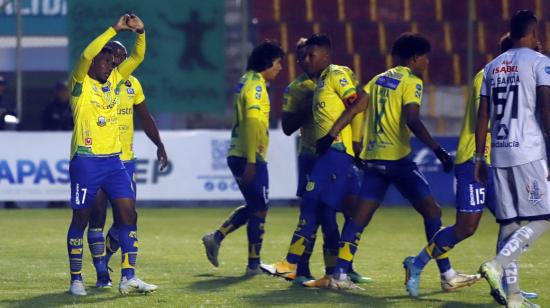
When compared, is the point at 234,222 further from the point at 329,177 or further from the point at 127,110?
the point at 329,177

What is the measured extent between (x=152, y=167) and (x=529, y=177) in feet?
44.7

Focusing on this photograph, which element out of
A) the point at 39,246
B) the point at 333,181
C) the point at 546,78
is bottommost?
the point at 39,246

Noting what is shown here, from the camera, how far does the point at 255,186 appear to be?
41.5 feet

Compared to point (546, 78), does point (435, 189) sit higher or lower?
lower

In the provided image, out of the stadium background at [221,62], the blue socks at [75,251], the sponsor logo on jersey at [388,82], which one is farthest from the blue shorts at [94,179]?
the stadium background at [221,62]

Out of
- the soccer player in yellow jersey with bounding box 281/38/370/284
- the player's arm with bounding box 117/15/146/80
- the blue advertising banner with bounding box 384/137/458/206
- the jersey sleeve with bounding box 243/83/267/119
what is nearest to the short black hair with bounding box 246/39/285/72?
the jersey sleeve with bounding box 243/83/267/119

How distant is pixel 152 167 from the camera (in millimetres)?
22750

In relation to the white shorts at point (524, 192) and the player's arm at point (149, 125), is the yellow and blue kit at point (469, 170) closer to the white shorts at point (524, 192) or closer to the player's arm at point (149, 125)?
the white shorts at point (524, 192)

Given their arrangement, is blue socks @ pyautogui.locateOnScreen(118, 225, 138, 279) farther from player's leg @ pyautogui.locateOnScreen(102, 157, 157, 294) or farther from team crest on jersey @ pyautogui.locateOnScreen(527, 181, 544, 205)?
team crest on jersey @ pyautogui.locateOnScreen(527, 181, 544, 205)

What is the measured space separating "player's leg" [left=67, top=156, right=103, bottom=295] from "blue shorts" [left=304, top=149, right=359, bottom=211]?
71.0 inches

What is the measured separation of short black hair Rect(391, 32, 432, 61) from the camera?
36.7ft

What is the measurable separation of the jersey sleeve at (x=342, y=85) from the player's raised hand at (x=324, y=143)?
1.49 feet

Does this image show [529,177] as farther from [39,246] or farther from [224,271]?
[39,246]

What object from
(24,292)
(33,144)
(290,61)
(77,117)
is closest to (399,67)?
(77,117)
